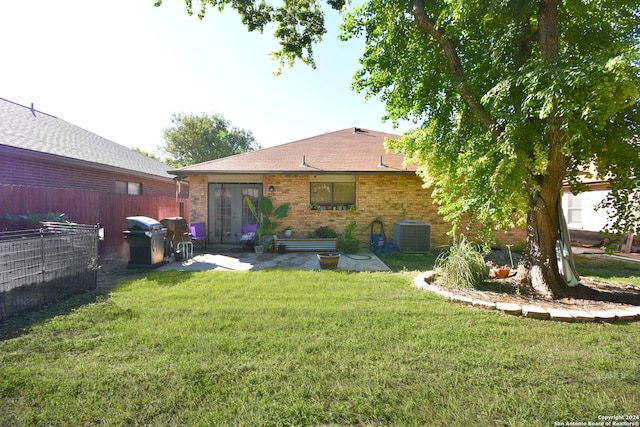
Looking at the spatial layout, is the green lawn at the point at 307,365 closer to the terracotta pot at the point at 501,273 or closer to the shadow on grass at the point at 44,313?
the shadow on grass at the point at 44,313

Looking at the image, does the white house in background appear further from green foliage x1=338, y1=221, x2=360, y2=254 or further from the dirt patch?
green foliage x1=338, y1=221, x2=360, y2=254

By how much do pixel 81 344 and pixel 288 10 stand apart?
9.15 meters

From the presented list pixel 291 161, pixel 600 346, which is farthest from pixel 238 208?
pixel 600 346

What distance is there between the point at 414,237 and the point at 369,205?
6.66 feet

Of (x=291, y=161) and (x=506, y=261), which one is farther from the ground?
(x=291, y=161)

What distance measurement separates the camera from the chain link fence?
4105 millimetres

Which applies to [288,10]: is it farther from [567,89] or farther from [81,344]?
[81,344]

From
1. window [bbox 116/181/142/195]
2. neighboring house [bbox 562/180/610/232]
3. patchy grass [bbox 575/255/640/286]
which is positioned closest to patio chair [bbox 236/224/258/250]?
window [bbox 116/181/142/195]

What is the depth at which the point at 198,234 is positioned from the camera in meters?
9.88

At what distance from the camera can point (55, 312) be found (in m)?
4.18

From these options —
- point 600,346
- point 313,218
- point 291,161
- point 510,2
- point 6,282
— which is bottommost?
point 600,346

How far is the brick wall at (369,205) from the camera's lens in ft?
34.7

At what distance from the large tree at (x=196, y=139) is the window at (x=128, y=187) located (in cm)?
2245

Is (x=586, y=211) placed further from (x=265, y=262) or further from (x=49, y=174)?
(x=49, y=174)
